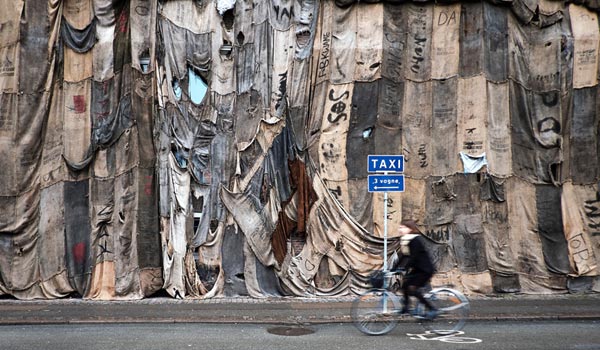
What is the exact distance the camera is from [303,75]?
47.7 ft

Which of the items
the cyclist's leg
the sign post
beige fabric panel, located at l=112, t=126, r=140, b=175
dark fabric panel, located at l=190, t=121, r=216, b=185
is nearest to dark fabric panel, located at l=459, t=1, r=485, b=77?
the sign post

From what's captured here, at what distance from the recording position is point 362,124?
47.6ft

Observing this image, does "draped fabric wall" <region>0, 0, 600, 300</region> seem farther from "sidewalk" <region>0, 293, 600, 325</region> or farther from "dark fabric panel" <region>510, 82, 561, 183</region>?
"sidewalk" <region>0, 293, 600, 325</region>

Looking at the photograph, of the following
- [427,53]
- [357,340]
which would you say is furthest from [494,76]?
[357,340]

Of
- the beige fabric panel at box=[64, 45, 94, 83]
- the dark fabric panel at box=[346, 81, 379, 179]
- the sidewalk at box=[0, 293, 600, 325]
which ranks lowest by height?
the sidewalk at box=[0, 293, 600, 325]

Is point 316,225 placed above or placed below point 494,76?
below

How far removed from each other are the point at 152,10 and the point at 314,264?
8098mm

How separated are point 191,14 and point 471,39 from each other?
7.63 metres

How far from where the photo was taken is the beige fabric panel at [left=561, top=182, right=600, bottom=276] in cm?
1411

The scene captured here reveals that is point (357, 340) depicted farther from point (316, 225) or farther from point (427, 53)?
point (427, 53)

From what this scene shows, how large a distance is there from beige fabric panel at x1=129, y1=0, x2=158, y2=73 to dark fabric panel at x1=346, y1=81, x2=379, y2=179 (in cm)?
569

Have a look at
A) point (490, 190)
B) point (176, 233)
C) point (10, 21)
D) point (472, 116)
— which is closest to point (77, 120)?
Result: point (10, 21)

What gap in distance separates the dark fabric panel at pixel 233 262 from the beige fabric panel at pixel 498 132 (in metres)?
6.88

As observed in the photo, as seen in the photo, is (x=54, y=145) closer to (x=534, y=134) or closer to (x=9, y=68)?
(x=9, y=68)
